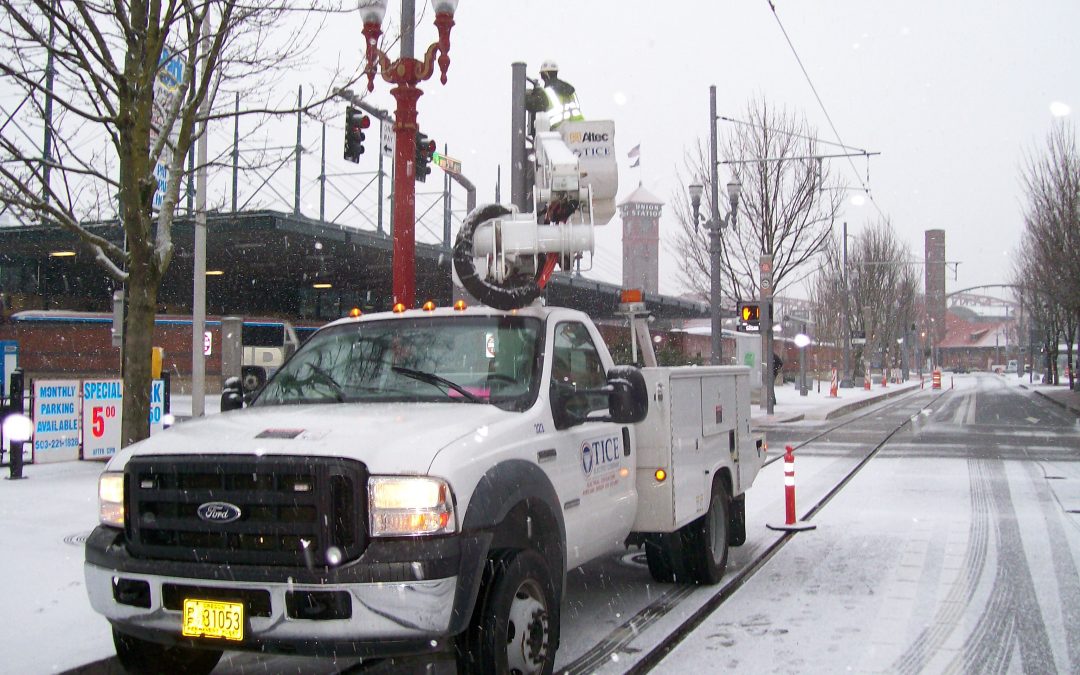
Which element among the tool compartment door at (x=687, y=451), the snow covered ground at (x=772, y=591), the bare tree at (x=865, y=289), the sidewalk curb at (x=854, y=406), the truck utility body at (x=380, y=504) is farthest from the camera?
the bare tree at (x=865, y=289)

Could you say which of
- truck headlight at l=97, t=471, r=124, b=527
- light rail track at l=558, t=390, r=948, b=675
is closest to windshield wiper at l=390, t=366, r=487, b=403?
truck headlight at l=97, t=471, r=124, b=527

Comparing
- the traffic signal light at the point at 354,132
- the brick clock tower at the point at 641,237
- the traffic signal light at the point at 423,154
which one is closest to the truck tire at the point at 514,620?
the traffic signal light at the point at 423,154

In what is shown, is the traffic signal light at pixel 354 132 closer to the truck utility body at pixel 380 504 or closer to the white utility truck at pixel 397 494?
the white utility truck at pixel 397 494

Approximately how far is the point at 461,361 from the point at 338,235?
2269 cm

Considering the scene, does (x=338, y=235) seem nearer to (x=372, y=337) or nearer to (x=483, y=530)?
(x=372, y=337)

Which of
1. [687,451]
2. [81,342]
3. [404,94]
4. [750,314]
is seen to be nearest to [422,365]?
[687,451]

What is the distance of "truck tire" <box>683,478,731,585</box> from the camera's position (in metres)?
7.11

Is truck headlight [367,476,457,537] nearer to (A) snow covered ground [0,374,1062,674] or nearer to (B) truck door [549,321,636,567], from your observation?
(B) truck door [549,321,636,567]

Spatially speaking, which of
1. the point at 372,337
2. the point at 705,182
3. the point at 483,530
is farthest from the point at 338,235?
the point at 483,530

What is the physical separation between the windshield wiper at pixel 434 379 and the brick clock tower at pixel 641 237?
138 m

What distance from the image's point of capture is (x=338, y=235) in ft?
89.5

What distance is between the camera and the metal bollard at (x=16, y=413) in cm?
Result: 1125

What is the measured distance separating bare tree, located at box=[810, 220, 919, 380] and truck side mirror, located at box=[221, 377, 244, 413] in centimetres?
4262

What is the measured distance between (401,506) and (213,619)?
923mm
